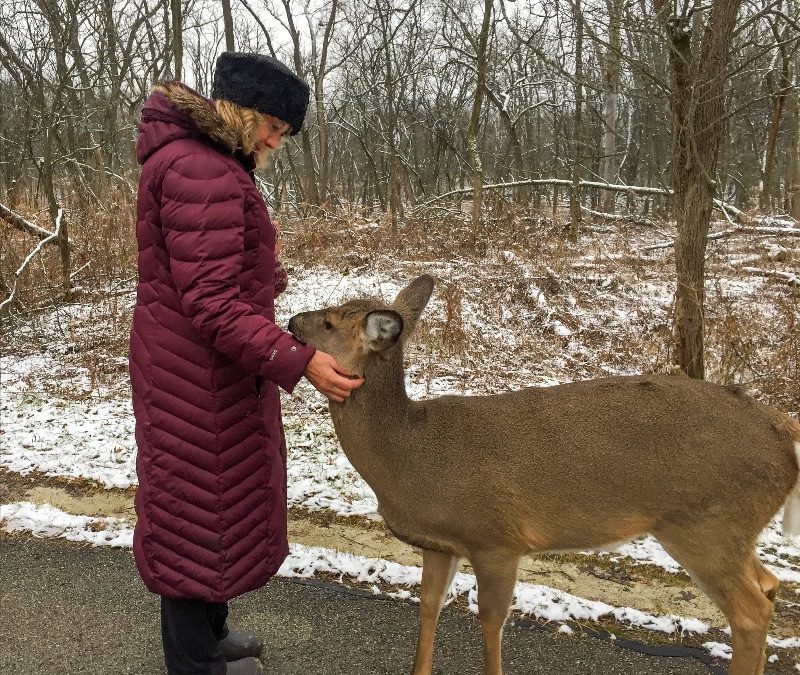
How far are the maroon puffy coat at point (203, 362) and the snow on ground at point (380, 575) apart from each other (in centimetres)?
119

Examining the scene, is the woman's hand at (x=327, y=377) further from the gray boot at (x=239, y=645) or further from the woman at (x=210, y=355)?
the gray boot at (x=239, y=645)

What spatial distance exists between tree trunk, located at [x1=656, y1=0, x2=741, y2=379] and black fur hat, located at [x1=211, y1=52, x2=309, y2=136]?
3.47 meters

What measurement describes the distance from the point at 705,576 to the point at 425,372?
4.69 metres

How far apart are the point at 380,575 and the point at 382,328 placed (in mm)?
1773

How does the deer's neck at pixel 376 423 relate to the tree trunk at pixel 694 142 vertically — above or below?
below

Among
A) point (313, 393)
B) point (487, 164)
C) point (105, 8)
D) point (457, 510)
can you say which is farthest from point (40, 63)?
point (487, 164)

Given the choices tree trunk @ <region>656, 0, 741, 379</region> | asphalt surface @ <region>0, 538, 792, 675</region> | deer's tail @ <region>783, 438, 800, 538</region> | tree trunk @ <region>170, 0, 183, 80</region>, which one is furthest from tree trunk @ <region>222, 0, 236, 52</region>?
deer's tail @ <region>783, 438, 800, 538</region>

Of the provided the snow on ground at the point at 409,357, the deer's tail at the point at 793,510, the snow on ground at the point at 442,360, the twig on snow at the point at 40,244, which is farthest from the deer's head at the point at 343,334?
the twig on snow at the point at 40,244

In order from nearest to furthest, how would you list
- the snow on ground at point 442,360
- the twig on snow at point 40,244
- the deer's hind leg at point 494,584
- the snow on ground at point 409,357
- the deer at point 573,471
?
the deer at point 573,471 → the deer's hind leg at point 494,584 → the snow on ground at point 442,360 → the snow on ground at point 409,357 → the twig on snow at point 40,244

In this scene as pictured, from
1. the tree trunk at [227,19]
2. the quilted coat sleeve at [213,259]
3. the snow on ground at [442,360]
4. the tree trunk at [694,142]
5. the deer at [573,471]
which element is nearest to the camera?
the quilted coat sleeve at [213,259]

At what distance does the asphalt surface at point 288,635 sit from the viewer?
3184 mm

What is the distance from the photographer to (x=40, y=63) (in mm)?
9438

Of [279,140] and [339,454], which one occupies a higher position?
[279,140]

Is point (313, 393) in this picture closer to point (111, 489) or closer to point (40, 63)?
point (111, 489)
